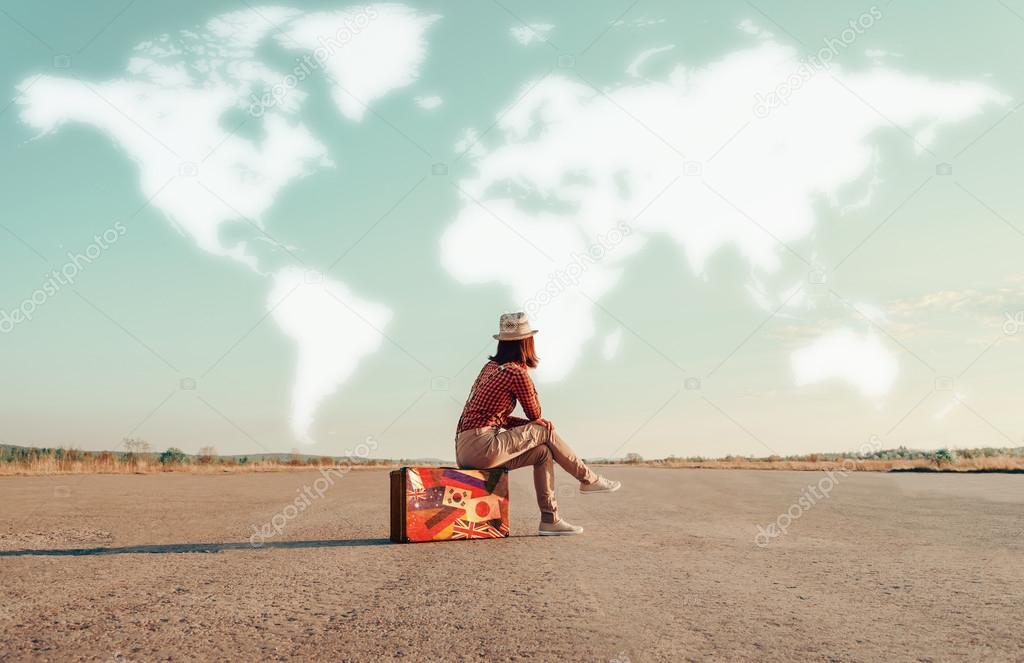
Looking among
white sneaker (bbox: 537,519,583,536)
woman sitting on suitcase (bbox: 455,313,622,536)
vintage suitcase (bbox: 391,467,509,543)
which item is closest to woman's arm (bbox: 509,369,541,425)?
woman sitting on suitcase (bbox: 455,313,622,536)

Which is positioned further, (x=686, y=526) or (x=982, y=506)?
(x=982, y=506)

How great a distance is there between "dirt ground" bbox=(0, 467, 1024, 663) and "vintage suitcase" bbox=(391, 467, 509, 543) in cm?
19

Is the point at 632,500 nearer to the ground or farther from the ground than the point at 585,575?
farther from the ground

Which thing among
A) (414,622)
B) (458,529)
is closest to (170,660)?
(414,622)

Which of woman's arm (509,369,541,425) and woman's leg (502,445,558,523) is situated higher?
woman's arm (509,369,541,425)

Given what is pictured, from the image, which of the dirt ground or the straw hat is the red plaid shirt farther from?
the dirt ground

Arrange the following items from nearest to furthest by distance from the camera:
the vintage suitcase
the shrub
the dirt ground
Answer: the dirt ground
the vintage suitcase
the shrub

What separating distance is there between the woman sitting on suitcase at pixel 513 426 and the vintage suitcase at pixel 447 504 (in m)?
0.20

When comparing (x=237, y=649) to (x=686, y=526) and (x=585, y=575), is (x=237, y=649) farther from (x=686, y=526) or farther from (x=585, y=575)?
(x=686, y=526)

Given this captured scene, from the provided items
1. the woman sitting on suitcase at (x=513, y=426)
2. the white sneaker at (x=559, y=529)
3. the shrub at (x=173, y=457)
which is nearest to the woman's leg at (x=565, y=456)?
the woman sitting on suitcase at (x=513, y=426)

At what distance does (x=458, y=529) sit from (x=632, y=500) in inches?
200

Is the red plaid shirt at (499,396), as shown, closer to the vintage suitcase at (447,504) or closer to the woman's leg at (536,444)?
the woman's leg at (536,444)

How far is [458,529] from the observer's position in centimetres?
735

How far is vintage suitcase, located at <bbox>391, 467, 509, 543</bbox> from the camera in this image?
23.3ft
